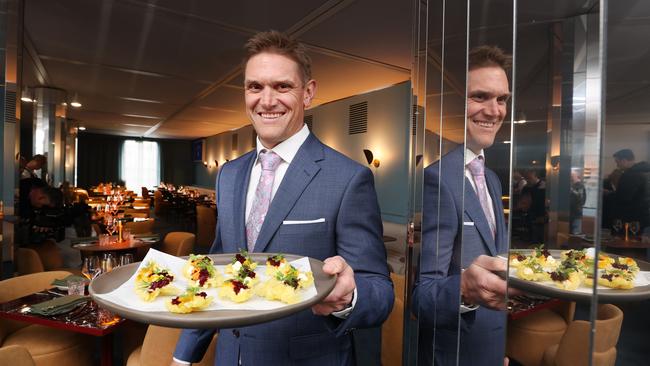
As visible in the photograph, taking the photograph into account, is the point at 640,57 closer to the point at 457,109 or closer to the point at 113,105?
the point at 457,109

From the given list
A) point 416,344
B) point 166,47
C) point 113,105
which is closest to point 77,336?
point 416,344

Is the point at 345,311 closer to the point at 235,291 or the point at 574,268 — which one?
the point at 235,291

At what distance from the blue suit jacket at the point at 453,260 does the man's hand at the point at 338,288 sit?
18 cm

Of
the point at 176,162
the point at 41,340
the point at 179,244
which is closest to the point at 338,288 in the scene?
the point at 41,340

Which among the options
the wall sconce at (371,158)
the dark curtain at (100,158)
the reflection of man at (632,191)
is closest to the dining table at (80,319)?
the reflection of man at (632,191)

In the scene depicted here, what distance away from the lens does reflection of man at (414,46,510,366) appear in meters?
0.51

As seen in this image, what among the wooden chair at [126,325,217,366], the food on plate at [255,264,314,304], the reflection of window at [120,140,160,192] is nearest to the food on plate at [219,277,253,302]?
the food on plate at [255,264,314,304]

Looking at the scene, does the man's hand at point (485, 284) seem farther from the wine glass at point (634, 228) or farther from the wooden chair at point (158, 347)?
the wooden chair at point (158, 347)

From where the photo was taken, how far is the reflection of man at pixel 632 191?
279mm

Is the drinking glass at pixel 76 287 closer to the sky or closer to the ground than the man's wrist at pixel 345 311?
closer to the ground

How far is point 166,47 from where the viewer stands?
12.4 feet

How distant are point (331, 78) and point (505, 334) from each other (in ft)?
15.1

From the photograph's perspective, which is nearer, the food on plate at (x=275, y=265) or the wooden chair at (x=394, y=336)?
the food on plate at (x=275, y=265)

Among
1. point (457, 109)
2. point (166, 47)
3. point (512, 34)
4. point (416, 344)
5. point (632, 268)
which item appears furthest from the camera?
point (166, 47)
